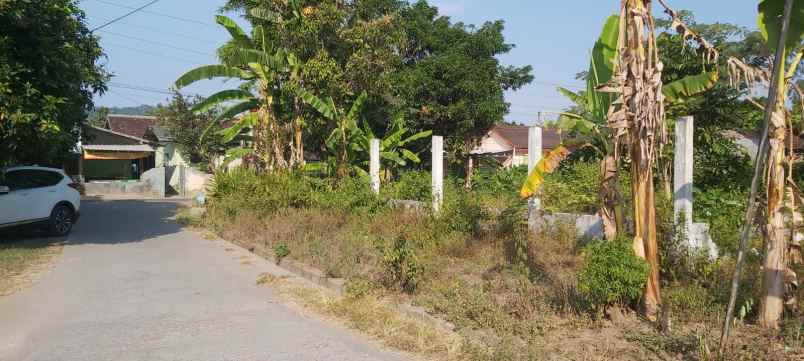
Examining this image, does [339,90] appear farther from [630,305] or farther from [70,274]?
[630,305]

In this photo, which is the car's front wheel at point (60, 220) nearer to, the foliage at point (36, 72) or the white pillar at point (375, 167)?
the foliage at point (36, 72)

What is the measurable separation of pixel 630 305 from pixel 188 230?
41.4ft

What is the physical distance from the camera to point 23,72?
10711 mm

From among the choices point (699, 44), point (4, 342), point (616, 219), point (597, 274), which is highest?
point (699, 44)

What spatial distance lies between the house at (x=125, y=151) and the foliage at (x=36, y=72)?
20.9 m

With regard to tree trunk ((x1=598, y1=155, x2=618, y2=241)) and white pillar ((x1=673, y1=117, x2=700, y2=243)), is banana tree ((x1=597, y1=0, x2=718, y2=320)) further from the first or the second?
white pillar ((x1=673, y1=117, x2=700, y2=243))

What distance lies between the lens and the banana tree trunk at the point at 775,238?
5.21 m

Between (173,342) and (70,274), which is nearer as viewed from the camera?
(173,342)

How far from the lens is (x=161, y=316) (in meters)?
6.77

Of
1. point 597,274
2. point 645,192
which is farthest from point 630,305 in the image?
point 645,192

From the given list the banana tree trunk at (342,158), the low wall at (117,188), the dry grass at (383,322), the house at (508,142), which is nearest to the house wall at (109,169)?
the low wall at (117,188)

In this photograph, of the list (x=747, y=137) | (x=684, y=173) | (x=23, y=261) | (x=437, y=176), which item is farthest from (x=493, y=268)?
(x=23, y=261)

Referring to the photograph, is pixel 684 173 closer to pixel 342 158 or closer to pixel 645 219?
pixel 645 219

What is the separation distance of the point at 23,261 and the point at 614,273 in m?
10.1
